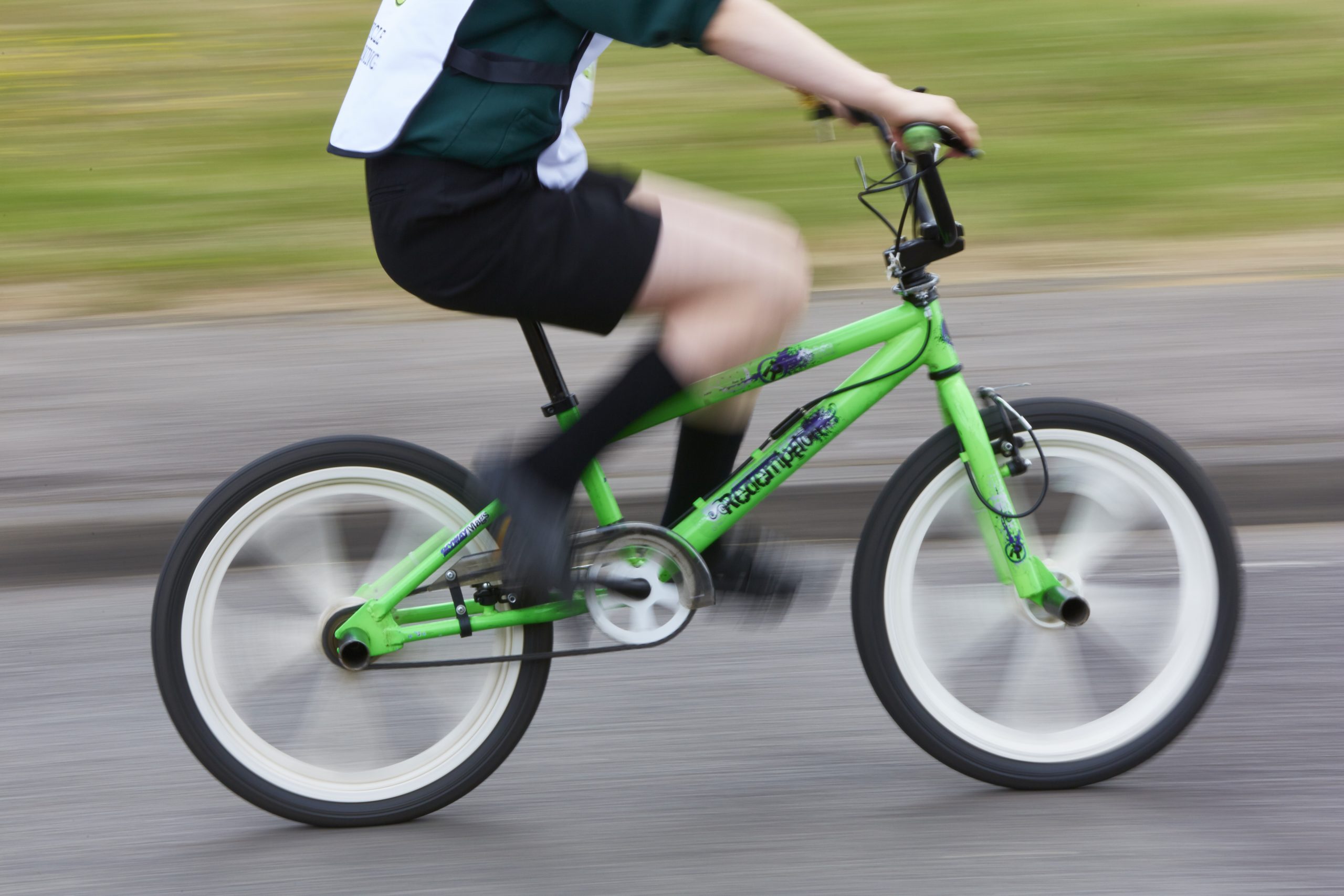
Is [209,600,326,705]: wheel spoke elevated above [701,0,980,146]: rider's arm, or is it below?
below

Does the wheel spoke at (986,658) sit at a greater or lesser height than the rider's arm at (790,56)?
lesser

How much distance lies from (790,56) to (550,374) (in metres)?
0.79

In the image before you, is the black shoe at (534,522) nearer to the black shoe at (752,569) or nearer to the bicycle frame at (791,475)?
the bicycle frame at (791,475)

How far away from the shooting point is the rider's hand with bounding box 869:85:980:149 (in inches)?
104

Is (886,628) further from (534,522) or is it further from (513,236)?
(513,236)

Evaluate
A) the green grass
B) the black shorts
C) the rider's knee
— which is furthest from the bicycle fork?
the green grass

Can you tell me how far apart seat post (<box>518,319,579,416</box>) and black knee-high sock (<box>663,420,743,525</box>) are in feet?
0.81

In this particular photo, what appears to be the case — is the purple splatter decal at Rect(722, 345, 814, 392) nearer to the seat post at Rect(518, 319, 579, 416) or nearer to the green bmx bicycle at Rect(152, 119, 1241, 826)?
the green bmx bicycle at Rect(152, 119, 1241, 826)

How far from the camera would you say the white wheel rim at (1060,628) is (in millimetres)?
3078

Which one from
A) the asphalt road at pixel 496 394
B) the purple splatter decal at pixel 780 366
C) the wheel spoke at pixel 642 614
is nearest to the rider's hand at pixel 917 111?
the purple splatter decal at pixel 780 366

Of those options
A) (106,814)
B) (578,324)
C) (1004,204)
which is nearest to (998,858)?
(578,324)

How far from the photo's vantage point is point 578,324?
2.80m

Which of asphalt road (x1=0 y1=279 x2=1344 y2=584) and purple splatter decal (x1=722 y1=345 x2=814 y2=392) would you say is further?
asphalt road (x1=0 y1=279 x2=1344 y2=584)

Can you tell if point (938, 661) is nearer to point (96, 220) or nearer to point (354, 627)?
point (354, 627)
